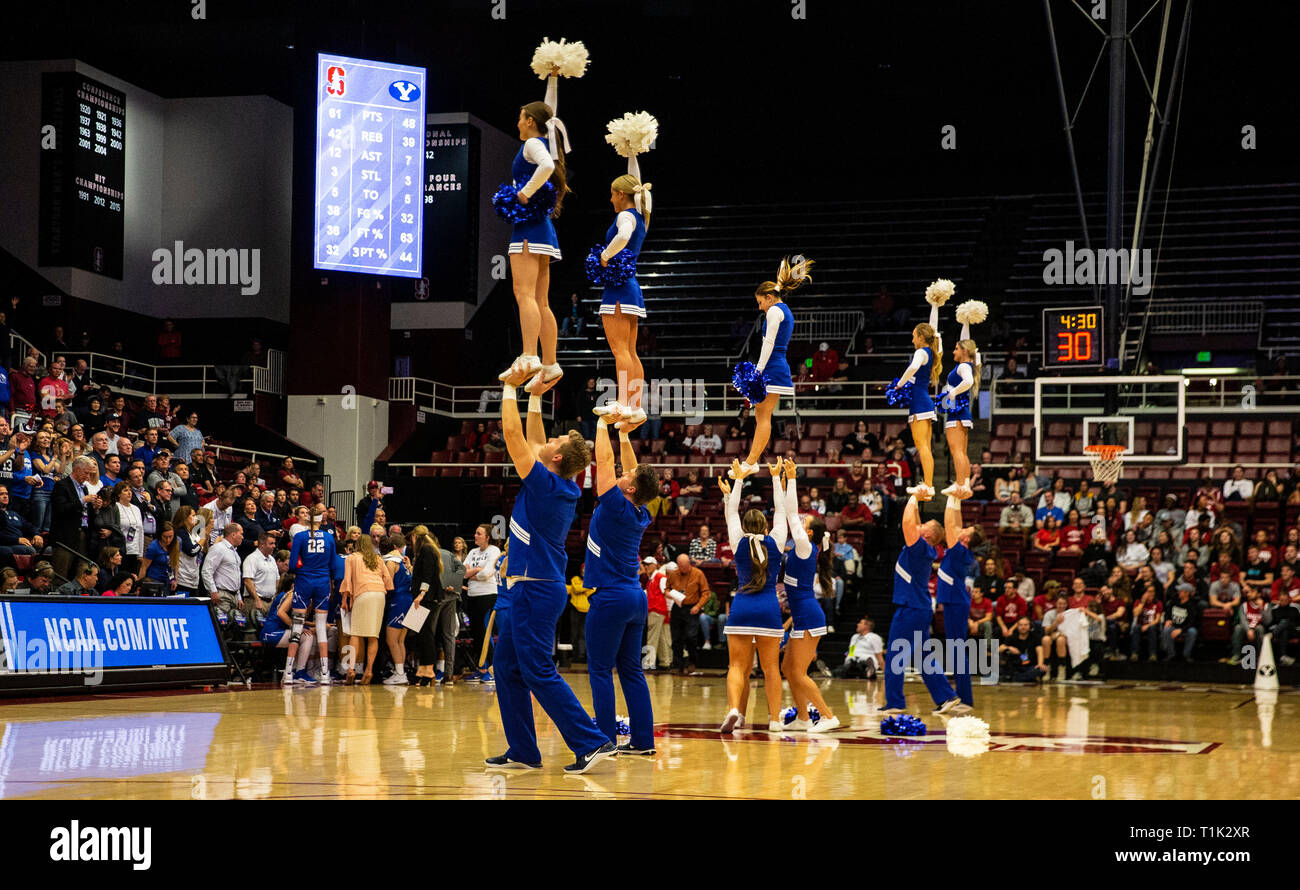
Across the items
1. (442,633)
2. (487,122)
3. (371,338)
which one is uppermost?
(487,122)

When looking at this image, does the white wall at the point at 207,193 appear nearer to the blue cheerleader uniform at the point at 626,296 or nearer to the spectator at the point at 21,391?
the spectator at the point at 21,391

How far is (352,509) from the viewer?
76.2ft

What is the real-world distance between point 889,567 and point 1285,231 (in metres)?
12.7

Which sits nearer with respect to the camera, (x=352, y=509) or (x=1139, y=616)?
(x=1139, y=616)

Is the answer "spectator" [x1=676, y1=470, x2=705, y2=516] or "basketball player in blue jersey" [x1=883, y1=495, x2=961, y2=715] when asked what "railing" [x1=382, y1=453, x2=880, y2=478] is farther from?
"basketball player in blue jersey" [x1=883, y1=495, x2=961, y2=715]

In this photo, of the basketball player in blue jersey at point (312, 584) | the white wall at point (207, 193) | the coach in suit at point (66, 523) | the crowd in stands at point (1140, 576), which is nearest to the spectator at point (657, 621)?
the crowd in stands at point (1140, 576)

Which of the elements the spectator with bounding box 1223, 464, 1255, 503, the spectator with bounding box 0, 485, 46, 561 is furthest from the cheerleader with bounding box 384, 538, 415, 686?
the spectator with bounding box 1223, 464, 1255, 503

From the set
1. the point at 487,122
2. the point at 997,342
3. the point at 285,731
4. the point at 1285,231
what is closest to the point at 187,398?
the point at 487,122

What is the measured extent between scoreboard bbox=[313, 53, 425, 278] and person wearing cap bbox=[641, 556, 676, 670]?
286 inches

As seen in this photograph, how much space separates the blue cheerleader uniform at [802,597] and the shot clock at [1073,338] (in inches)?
294

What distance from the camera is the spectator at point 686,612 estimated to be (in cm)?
1770

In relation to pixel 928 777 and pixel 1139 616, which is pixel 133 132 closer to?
pixel 1139 616

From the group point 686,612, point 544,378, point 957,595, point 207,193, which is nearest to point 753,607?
point 544,378

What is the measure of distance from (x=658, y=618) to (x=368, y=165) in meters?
8.77
